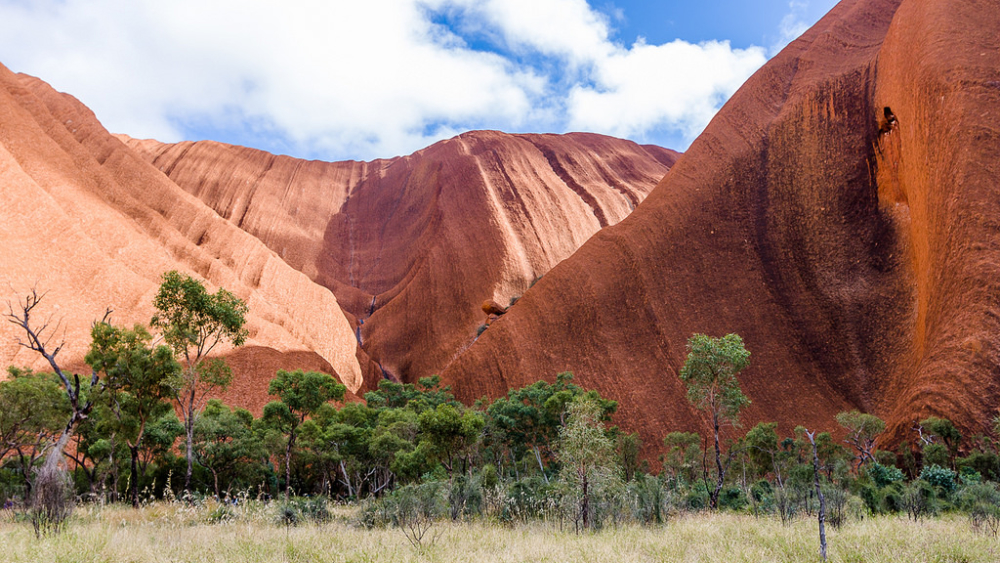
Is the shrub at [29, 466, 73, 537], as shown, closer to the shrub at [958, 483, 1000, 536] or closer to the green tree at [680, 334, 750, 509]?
the shrub at [958, 483, 1000, 536]

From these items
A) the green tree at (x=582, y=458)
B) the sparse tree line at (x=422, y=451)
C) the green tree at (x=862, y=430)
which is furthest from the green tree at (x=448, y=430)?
the green tree at (x=862, y=430)

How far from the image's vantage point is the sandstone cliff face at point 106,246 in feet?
121

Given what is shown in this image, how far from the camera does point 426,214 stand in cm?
8138

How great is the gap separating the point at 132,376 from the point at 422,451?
1046 cm

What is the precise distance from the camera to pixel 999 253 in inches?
935

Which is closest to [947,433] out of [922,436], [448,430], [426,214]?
[922,436]

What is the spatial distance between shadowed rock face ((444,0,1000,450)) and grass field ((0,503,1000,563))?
55.0 feet

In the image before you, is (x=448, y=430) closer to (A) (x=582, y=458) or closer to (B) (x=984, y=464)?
(A) (x=582, y=458)

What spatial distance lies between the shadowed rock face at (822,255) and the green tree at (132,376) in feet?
83.9

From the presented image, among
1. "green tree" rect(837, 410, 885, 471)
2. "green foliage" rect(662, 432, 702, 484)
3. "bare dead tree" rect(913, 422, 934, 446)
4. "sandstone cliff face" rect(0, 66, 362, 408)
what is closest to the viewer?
"bare dead tree" rect(913, 422, 934, 446)

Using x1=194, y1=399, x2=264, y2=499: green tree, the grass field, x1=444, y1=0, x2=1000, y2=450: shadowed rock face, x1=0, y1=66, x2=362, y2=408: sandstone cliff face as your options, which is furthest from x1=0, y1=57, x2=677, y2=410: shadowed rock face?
the grass field

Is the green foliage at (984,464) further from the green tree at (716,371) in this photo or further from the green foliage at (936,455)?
the green tree at (716,371)

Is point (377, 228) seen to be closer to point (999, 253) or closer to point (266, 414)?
point (266, 414)

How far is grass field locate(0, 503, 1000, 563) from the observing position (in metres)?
7.91
